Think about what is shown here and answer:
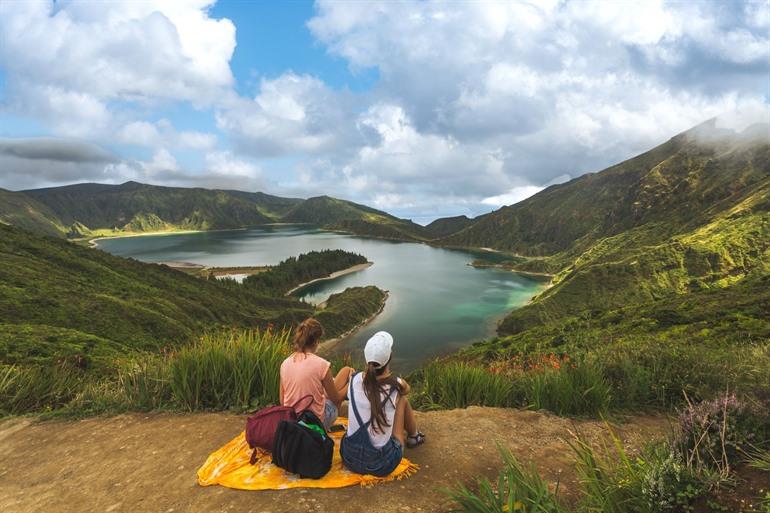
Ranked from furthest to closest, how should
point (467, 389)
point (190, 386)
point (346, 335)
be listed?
1. point (346, 335)
2. point (467, 389)
3. point (190, 386)

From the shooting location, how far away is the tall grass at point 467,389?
24.8 feet

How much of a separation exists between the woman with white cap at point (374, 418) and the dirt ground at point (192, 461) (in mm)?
284

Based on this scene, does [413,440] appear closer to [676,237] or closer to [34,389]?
[34,389]

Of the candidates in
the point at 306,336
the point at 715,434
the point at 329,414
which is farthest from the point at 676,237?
the point at 306,336

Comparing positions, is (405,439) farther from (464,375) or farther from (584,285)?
(584,285)

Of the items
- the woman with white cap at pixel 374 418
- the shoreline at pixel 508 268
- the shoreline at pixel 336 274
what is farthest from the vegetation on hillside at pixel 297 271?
the woman with white cap at pixel 374 418

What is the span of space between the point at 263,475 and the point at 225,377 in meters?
3.13

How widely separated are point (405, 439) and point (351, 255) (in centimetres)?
16136

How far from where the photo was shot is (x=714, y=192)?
131 metres

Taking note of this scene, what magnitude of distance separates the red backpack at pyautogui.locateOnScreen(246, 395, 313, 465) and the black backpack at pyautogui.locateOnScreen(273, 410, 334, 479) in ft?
0.60

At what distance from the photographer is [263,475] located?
4527 millimetres

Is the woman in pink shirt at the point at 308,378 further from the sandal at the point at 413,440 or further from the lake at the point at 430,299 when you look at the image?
the lake at the point at 430,299

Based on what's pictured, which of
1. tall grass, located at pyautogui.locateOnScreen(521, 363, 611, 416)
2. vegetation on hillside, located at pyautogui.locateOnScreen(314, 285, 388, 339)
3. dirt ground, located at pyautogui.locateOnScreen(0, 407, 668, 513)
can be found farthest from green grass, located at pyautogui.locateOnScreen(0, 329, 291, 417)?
vegetation on hillside, located at pyautogui.locateOnScreen(314, 285, 388, 339)

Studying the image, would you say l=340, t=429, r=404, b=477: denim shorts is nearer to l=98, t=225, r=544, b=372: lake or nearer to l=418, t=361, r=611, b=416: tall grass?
l=418, t=361, r=611, b=416: tall grass
